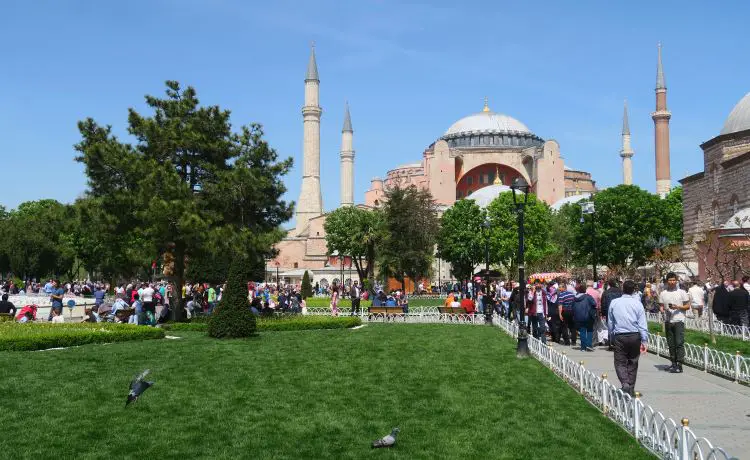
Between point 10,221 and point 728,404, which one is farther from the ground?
point 10,221

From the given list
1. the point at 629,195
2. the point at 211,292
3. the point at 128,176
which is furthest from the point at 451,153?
the point at 128,176

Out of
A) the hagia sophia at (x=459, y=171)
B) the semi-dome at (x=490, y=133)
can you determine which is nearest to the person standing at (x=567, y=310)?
the hagia sophia at (x=459, y=171)

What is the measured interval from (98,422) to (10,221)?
169 feet

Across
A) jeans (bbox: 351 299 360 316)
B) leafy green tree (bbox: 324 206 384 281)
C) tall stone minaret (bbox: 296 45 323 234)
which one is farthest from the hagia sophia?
jeans (bbox: 351 299 360 316)

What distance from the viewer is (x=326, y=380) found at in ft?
30.3

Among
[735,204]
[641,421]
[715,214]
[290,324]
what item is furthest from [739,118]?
[641,421]

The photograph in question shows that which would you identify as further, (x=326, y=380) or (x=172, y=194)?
(x=172, y=194)

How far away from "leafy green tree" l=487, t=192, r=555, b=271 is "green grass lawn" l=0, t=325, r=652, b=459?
1378 inches

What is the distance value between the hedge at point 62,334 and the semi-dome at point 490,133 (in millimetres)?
62850

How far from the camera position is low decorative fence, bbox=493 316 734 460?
15.5 feet

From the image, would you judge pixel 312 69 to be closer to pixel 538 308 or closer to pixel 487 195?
pixel 487 195

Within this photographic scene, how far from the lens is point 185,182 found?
1911 centimetres

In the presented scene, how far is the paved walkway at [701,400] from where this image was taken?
6059 millimetres

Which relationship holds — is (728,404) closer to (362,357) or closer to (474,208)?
(362,357)
